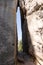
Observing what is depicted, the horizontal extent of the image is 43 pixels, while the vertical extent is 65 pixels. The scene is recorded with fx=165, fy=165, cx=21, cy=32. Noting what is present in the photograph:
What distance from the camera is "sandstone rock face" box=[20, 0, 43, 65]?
85.8 inches

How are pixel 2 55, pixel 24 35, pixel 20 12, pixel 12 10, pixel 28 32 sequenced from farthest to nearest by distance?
pixel 20 12 → pixel 24 35 → pixel 28 32 → pixel 12 10 → pixel 2 55

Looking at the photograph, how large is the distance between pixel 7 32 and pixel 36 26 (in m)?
0.41

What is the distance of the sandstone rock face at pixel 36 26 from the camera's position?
2.18 metres

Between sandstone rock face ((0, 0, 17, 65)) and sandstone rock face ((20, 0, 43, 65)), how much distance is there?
0.30 meters

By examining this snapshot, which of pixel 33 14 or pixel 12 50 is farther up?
pixel 33 14

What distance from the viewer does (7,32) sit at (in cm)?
220

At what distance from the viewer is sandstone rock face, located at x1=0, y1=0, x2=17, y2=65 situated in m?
2.13

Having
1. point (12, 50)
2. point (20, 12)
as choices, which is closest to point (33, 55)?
point (12, 50)

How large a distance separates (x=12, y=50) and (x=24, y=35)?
70 cm

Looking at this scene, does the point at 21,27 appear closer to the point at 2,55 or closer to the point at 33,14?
the point at 33,14

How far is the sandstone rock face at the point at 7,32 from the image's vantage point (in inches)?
84.0

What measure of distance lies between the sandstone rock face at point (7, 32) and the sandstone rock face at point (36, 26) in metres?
0.30

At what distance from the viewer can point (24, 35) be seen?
2.83 metres

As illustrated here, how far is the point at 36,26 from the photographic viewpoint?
90.0 inches
